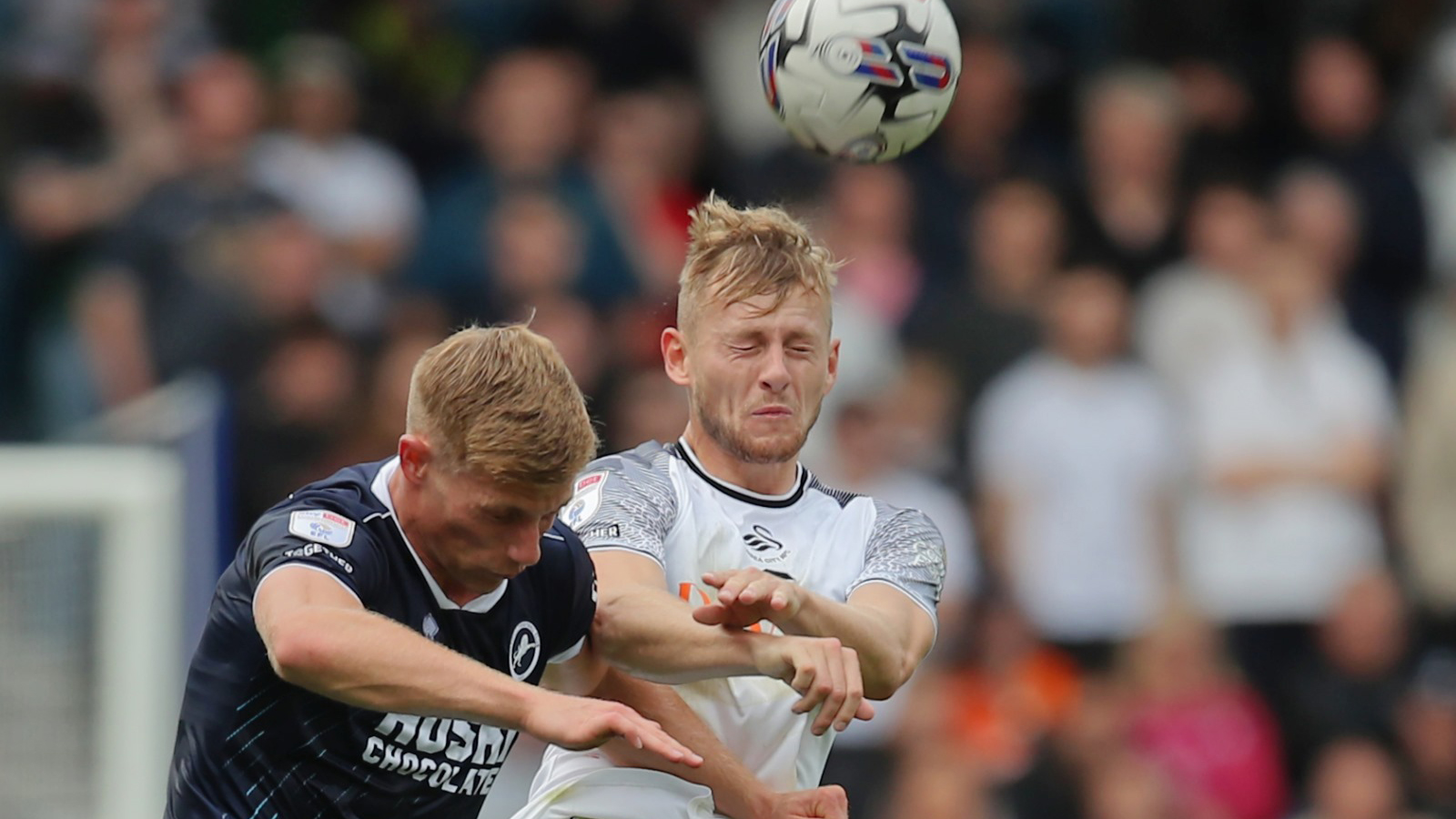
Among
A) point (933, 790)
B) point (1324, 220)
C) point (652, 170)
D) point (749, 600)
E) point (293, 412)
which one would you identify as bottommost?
point (933, 790)

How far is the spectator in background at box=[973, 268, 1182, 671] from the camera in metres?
11.6

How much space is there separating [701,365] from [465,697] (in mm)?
1533

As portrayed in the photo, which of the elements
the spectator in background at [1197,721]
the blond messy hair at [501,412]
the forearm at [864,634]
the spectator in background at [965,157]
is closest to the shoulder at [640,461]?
the forearm at [864,634]

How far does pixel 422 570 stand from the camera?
16.9ft

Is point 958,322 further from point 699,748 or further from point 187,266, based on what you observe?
point 699,748

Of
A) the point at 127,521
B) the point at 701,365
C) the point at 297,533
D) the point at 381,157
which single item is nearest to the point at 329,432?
the point at 127,521

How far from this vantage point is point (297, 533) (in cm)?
489

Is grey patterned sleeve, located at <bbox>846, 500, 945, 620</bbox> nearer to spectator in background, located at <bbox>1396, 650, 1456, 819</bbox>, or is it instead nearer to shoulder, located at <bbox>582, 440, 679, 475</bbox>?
shoulder, located at <bbox>582, 440, 679, 475</bbox>

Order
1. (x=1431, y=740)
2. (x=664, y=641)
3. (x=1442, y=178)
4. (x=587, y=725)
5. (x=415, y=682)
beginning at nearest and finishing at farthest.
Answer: (x=587, y=725), (x=415, y=682), (x=664, y=641), (x=1431, y=740), (x=1442, y=178)

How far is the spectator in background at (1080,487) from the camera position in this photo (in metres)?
11.6

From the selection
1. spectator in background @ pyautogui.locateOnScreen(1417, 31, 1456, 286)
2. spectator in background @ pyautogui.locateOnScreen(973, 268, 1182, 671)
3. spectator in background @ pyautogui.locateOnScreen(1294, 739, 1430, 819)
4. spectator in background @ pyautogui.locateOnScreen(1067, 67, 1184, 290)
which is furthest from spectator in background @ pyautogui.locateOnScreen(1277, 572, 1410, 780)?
spectator in background @ pyautogui.locateOnScreen(1417, 31, 1456, 286)

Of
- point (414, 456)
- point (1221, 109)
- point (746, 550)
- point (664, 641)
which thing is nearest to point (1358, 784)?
point (1221, 109)

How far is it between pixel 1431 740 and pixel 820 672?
7.79m

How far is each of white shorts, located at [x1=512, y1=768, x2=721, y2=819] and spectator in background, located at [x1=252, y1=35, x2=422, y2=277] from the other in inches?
251
